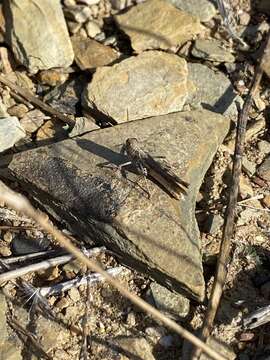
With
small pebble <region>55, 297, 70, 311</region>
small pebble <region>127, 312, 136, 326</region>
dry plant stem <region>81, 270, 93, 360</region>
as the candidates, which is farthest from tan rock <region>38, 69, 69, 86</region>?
small pebble <region>127, 312, 136, 326</region>

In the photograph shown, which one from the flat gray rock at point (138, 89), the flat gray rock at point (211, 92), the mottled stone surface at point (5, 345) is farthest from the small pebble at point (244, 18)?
the mottled stone surface at point (5, 345)

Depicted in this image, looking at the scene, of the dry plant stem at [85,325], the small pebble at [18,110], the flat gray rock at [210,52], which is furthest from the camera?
the flat gray rock at [210,52]

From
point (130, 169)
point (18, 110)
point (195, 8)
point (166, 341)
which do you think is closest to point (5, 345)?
point (166, 341)

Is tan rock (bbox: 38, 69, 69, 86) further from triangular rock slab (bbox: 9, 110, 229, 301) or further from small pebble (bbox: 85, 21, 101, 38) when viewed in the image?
triangular rock slab (bbox: 9, 110, 229, 301)

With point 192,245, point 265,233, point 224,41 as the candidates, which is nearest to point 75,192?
point 192,245

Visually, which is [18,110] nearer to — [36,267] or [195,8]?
[36,267]

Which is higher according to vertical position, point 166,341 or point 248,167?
point 248,167

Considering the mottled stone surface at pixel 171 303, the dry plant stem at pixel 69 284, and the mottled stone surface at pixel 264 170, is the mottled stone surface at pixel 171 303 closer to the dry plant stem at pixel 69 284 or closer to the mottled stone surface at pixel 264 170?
the dry plant stem at pixel 69 284
